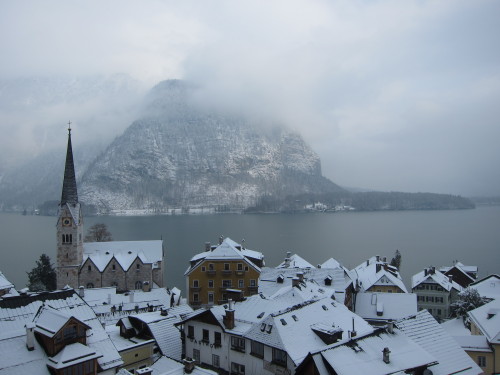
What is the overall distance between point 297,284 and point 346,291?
510 inches

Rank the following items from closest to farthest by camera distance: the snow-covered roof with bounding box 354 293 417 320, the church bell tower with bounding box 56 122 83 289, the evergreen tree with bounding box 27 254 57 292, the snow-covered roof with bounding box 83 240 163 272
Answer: the snow-covered roof with bounding box 354 293 417 320 → the church bell tower with bounding box 56 122 83 289 → the snow-covered roof with bounding box 83 240 163 272 → the evergreen tree with bounding box 27 254 57 292

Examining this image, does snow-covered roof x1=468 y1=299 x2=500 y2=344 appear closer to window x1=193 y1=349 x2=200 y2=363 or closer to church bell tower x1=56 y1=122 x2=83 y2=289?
window x1=193 y1=349 x2=200 y2=363

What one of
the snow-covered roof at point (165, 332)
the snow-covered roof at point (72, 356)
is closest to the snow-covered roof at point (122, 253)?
the snow-covered roof at point (165, 332)

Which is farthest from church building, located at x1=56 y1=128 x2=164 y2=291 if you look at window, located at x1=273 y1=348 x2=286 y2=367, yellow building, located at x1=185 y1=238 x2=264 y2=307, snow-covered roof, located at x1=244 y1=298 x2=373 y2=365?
window, located at x1=273 y1=348 x2=286 y2=367

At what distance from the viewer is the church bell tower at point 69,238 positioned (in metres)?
63.1

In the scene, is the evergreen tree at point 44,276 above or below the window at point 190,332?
below

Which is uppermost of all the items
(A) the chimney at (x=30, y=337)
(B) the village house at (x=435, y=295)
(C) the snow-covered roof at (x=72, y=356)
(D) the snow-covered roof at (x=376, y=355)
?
(A) the chimney at (x=30, y=337)

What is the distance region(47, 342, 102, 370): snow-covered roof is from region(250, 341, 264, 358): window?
9591 mm

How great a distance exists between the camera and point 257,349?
26172 mm

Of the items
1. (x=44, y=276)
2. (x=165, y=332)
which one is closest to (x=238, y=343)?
(x=165, y=332)

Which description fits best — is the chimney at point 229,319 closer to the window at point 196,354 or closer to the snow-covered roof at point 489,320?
the window at point 196,354

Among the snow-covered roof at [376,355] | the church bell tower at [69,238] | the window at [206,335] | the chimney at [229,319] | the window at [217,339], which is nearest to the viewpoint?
the snow-covered roof at [376,355]

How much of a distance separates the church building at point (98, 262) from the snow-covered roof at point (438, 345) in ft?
140

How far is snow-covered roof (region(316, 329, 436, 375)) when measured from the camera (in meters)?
20.9
